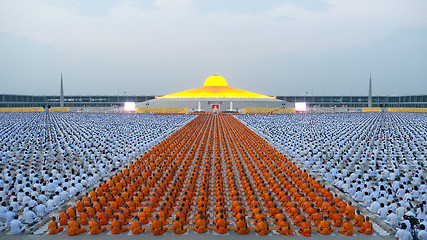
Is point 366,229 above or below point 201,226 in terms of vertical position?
below

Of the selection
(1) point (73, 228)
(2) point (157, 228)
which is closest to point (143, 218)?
(2) point (157, 228)

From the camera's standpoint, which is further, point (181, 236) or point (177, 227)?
point (177, 227)

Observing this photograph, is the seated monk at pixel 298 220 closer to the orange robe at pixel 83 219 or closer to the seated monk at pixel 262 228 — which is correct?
the seated monk at pixel 262 228

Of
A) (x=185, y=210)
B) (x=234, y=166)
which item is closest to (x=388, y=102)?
(x=234, y=166)

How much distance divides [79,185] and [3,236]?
427 cm


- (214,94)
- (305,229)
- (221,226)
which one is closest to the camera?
(305,229)

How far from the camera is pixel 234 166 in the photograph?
20.2 m

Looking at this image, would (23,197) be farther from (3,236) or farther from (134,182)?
(134,182)

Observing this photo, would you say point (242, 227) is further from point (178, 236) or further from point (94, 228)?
point (94, 228)

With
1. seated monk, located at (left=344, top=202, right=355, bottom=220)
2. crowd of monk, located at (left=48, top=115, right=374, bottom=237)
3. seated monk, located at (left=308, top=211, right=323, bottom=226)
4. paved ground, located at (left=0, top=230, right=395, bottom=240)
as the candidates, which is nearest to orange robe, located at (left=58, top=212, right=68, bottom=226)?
crowd of monk, located at (left=48, top=115, right=374, bottom=237)

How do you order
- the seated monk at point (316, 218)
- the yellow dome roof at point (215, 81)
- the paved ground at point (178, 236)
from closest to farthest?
the paved ground at point (178, 236), the seated monk at point (316, 218), the yellow dome roof at point (215, 81)

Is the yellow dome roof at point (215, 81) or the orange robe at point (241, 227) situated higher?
the yellow dome roof at point (215, 81)

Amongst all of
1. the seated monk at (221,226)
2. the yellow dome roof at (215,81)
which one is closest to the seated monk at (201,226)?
the seated monk at (221,226)

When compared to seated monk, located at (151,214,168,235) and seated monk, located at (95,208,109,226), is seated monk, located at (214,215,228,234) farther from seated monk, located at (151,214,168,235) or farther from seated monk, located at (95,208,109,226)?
seated monk, located at (95,208,109,226)
